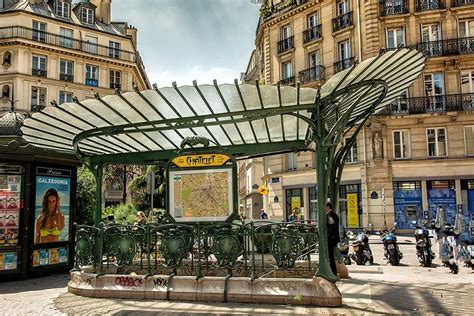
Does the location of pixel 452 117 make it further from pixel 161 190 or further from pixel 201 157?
pixel 201 157

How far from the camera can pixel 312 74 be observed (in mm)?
32969

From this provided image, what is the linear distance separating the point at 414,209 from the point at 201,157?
22689 millimetres

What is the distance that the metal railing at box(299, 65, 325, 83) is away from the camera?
32356mm

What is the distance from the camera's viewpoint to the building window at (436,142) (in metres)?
27.8

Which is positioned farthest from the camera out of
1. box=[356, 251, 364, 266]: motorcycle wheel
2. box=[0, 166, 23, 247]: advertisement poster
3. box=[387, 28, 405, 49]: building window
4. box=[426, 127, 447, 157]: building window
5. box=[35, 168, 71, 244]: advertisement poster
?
box=[387, 28, 405, 49]: building window

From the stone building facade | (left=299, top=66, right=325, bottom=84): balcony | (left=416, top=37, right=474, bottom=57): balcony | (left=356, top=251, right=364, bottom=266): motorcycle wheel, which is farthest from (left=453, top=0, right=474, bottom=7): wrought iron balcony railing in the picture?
(left=356, top=251, right=364, bottom=266): motorcycle wheel

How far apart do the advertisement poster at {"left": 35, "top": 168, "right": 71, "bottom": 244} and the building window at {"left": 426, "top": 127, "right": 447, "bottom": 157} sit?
2318 cm

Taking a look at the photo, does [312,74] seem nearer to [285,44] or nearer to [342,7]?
[285,44]

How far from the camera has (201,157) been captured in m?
8.95

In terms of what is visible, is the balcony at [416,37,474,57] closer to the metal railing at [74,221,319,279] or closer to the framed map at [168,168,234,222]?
the framed map at [168,168,234,222]

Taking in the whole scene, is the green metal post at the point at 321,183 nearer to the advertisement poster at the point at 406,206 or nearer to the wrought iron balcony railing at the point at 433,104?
the wrought iron balcony railing at the point at 433,104

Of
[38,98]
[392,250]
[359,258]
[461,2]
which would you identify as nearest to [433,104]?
[461,2]

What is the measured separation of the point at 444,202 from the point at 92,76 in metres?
34.0

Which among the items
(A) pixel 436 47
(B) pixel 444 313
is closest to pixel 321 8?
(A) pixel 436 47
